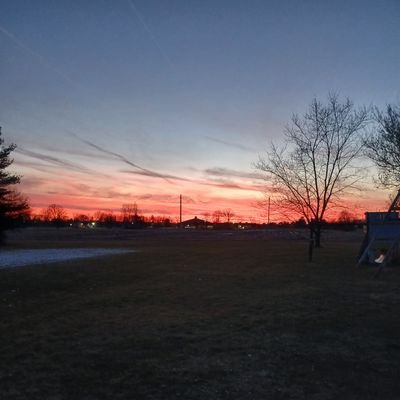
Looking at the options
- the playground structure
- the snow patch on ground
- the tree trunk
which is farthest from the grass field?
the tree trunk

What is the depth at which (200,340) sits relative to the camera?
6.70 metres

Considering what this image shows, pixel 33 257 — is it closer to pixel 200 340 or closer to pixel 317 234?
pixel 200 340

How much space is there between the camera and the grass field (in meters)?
4.82

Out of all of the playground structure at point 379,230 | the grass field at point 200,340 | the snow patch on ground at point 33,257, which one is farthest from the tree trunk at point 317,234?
the grass field at point 200,340

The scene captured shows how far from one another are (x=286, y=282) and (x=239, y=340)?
6.90m

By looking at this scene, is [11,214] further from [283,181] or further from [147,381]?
[147,381]

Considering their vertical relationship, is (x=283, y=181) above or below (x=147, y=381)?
above

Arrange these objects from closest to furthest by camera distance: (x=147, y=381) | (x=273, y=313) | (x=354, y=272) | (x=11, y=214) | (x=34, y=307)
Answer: (x=147, y=381)
(x=273, y=313)
(x=34, y=307)
(x=354, y=272)
(x=11, y=214)

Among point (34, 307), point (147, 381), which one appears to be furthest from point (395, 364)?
point (34, 307)

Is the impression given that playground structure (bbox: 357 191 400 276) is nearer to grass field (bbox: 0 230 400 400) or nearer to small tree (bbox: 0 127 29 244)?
grass field (bbox: 0 230 400 400)

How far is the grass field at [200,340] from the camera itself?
4824 millimetres

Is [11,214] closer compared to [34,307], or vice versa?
[34,307]

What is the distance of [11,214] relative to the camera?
135 feet

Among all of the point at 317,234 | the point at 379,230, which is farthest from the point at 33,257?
the point at 317,234
